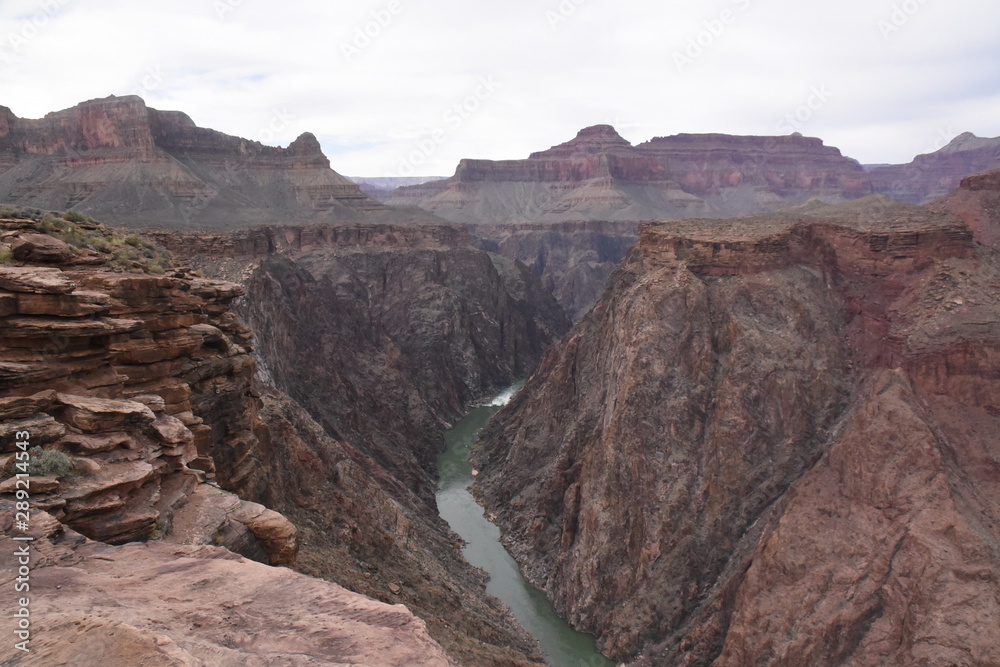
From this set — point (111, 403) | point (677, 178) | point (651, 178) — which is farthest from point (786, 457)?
point (677, 178)

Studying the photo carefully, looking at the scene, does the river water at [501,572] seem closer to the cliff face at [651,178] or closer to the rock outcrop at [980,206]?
the rock outcrop at [980,206]

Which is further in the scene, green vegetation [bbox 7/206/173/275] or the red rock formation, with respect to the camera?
the red rock formation

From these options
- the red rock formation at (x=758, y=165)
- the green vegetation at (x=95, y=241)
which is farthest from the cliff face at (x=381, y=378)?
the red rock formation at (x=758, y=165)

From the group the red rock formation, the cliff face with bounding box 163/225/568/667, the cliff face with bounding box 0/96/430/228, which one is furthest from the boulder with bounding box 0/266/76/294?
the red rock formation

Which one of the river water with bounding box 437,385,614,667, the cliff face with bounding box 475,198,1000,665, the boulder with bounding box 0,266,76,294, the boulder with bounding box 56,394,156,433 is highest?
the boulder with bounding box 0,266,76,294

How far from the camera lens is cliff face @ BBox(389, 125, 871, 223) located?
548ft

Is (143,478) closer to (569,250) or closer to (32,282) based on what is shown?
(32,282)

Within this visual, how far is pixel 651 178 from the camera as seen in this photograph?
174000 mm

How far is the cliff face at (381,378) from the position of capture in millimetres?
24297

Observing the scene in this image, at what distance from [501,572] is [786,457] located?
15772 millimetres

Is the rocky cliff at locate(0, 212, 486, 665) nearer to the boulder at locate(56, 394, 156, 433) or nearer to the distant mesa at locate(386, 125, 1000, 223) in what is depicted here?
the boulder at locate(56, 394, 156, 433)

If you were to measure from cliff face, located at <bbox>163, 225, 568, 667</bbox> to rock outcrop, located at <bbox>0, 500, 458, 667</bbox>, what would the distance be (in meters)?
8.49

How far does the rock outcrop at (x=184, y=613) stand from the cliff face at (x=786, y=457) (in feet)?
67.5

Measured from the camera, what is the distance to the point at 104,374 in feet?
43.9
